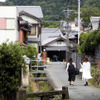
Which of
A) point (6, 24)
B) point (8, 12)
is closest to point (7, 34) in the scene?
point (6, 24)

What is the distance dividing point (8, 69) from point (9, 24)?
14664 millimetres

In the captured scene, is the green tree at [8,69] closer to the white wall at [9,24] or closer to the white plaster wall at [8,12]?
the white wall at [9,24]

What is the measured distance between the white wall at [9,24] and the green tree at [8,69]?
14204 mm

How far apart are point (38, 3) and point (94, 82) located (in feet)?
240

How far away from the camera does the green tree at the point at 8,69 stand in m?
11.6

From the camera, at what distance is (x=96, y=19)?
97.6 feet

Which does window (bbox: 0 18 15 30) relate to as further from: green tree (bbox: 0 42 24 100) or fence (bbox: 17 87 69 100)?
fence (bbox: 17 87 69 100)

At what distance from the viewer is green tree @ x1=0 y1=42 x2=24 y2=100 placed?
38.0 feet

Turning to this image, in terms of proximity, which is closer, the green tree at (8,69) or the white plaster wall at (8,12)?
the green tree at (8,69)

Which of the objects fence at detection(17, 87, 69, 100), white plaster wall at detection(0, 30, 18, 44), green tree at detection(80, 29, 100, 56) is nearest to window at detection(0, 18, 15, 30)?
white plaster wall at detection(0, 30, 18, 44)

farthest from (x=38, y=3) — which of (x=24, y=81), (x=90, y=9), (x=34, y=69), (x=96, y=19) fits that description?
(x=24, y=81)

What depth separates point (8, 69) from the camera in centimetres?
1194

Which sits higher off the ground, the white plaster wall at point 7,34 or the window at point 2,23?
the window at point 2,23

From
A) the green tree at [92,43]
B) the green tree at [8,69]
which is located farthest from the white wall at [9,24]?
the green tree at [8,69]
